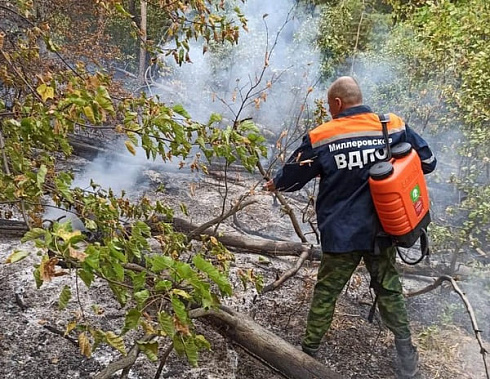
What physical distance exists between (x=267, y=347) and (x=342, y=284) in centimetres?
62

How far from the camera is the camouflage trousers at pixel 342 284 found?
2846 mm

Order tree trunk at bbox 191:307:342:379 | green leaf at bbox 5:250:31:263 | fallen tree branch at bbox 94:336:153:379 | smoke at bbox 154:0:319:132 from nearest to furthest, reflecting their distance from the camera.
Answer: green leaf at bbox 5:250:31:263 < fallen tree branch at bbox 94:336:153:379 < tree trunk at bbox 191:307:342:379 < smoke at bbox 154:0:319:132

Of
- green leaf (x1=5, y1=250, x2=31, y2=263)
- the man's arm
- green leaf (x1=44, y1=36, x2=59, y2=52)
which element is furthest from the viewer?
the man's arm

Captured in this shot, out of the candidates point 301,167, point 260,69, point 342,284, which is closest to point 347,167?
point 301,167

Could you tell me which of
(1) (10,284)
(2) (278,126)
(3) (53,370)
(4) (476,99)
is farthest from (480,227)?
(2) (278,126)

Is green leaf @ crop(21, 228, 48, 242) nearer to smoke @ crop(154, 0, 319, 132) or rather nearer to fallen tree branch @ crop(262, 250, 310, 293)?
fallen tree branch @ crop(262, 250, 310, 293)

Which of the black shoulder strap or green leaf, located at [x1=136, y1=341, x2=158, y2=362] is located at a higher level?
the black shoulder strap

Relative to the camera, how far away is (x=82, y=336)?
162 cm

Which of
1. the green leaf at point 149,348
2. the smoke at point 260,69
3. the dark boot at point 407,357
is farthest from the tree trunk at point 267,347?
the smoke at point 260,69

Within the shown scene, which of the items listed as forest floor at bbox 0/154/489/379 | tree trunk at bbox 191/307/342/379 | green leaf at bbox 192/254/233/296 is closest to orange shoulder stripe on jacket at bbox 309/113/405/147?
forest floor at bbox 0/154/489/379

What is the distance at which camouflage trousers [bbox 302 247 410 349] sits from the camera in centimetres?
285

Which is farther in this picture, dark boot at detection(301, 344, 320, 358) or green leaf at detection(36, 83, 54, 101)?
dark boot at detection(301, 344, 320, 358)

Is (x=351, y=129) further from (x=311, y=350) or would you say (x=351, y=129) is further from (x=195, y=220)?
(x=195, y=220)

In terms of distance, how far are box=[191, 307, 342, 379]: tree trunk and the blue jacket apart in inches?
25.7
